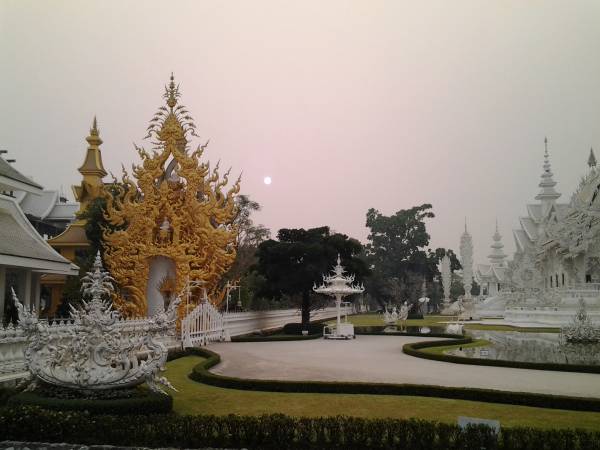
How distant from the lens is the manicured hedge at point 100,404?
7398mm

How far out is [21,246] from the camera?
14.4 metres

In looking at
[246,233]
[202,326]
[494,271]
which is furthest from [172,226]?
[494,271]

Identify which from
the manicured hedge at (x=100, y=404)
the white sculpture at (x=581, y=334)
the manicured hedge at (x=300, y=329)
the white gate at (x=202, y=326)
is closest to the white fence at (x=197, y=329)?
the white gate at (x=202, y=326)

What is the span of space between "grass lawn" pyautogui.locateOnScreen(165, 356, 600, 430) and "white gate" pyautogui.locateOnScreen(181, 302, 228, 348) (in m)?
7.41

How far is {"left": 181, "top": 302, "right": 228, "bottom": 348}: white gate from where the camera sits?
17.2 metres

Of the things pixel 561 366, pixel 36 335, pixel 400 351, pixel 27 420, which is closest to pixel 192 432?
pixel 27 420

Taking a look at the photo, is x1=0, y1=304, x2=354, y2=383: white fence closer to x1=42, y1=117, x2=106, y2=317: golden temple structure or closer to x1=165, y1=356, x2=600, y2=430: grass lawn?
x1=165, y1=356, x2=600, y2=430: grass lawn

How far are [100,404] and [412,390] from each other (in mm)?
5215

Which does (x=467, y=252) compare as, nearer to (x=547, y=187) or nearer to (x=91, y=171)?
(x=547, y=187)

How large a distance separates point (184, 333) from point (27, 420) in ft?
33.6

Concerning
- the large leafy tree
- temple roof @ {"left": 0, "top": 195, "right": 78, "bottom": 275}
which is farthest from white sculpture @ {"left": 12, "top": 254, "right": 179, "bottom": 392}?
the large leafy tree

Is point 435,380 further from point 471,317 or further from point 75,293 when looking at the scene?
point 471,317

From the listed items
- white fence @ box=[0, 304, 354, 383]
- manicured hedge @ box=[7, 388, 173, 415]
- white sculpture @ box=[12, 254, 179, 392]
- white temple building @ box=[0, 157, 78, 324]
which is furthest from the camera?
white temple building @ box=[0, 157, 78, 324]

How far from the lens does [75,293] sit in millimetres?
20609
